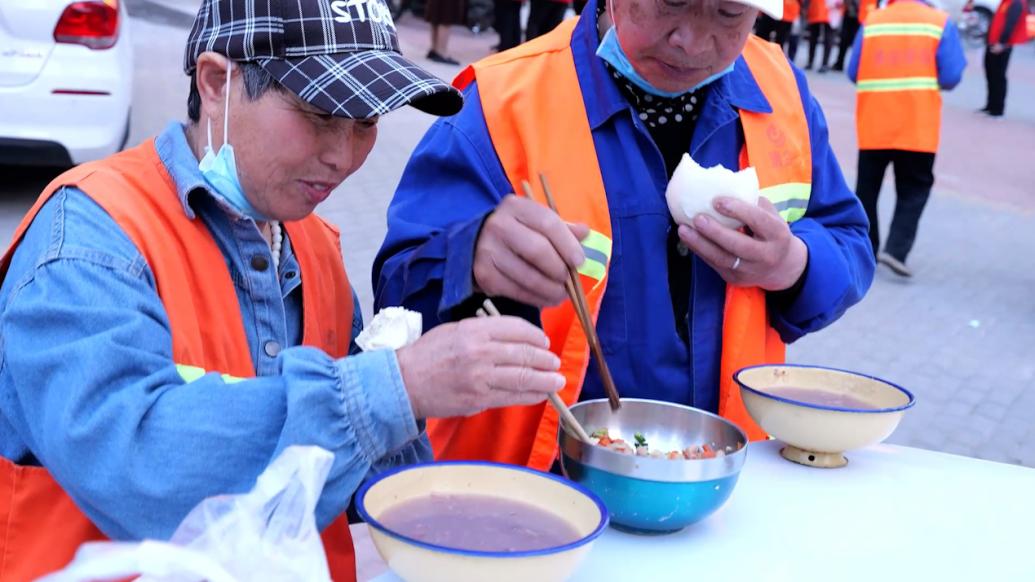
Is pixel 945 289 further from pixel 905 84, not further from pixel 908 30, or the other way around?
pixel 908 30

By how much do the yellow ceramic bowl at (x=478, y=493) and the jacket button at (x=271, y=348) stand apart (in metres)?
0.35

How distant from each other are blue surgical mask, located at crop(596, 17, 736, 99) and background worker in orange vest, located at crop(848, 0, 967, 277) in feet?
14.9

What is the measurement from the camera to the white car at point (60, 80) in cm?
566

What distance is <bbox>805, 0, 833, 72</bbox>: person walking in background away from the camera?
1731cm

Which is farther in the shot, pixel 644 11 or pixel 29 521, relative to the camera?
pixel 644 11

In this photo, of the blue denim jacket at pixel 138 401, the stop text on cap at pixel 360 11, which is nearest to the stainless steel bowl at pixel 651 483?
the blue denim jacket at pixel 138 401

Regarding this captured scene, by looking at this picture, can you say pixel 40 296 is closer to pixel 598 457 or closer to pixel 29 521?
pixel 29 521

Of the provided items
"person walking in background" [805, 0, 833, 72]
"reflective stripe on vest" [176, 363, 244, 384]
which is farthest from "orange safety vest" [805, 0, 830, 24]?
"reflective stripe on vest" [176, 363, 244, 384]

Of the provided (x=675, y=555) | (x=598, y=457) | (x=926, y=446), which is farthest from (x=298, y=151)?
(x=926, y=446)

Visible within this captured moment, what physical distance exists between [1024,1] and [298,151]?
528 inches

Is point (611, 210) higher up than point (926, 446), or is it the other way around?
point (611, 210)

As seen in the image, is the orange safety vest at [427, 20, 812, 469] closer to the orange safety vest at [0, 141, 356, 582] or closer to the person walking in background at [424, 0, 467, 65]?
the orange safety vest at [0, 141, 356, 582]

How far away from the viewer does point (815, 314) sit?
2236 mm

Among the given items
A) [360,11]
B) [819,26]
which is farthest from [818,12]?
[360,11]
